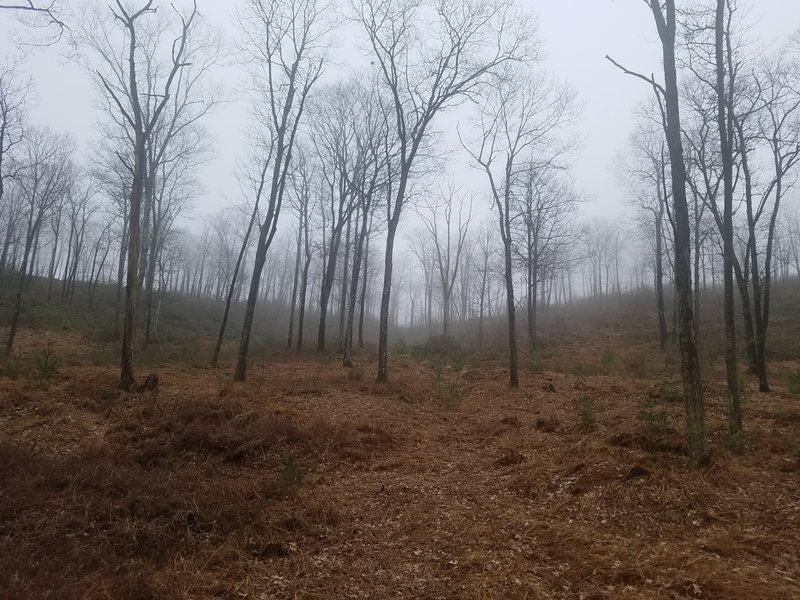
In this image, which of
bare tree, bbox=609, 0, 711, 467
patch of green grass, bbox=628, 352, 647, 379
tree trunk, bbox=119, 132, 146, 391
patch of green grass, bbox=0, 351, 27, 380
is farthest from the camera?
patch of green grass, bbox=628, 352, 647, 379

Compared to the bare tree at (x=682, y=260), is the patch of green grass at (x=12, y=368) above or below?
below

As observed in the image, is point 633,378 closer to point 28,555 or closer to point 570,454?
point 570,454

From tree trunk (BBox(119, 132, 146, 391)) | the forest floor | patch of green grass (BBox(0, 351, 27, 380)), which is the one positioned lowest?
the forest floor

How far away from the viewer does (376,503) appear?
5598mm

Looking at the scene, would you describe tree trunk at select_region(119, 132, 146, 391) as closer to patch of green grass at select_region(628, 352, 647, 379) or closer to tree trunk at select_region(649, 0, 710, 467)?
tree trunk at select_region(649, 0, 710, 467)

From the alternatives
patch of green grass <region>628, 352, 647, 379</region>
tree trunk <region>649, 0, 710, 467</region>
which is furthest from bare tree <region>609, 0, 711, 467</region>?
patch of green grass <region>628, 352, 647, 379</region>

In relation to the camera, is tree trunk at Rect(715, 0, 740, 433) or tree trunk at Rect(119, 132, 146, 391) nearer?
tree trunk at Rect(715, 0, 740, 433)

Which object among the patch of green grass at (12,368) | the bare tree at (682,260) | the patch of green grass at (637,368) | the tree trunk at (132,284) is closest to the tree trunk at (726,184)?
the bare tree at (682,260)

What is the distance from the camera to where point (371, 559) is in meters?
4.33

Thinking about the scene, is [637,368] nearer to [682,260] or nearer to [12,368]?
[682,260]

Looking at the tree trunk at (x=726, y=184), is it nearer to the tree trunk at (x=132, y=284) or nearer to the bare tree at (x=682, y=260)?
the bare tree at (x=682, y=260)

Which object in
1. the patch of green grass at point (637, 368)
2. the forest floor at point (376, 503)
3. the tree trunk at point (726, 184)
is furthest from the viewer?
the patch of green grass at point (637, 368)

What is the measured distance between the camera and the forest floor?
377 cm

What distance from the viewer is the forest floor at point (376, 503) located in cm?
377
